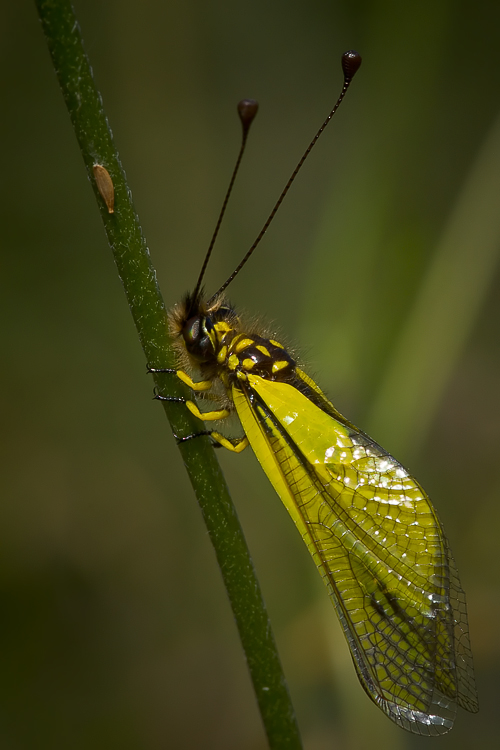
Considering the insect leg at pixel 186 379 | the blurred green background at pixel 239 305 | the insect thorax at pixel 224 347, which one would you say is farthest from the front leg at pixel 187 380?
the blurred green background at pixel 239 305

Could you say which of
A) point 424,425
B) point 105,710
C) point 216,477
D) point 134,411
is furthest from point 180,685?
point 216,477

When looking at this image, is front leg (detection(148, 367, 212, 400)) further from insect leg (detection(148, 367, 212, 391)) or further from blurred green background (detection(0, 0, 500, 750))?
blurred green background (detection(0, 0, 500, 750))

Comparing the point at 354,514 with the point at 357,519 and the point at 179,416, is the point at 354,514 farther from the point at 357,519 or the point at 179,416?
the point at 179,416

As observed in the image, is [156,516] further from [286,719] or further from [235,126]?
[235,126]

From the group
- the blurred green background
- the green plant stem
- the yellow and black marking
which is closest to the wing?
the yellow and black marking

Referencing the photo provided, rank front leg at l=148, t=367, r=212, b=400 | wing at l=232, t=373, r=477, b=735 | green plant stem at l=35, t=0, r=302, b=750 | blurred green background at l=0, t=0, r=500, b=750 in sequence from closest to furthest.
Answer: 1. green plant stem at l=35, t=0, r=302, b=750
2. front leg at l=148, t=367, r=212, b=400
3. wing at l=232, t=373, r=477, b=735
4. blurred green background at l=0, t=0, r=500, b=750

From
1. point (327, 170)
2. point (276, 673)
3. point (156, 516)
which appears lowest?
point (156, 516)
